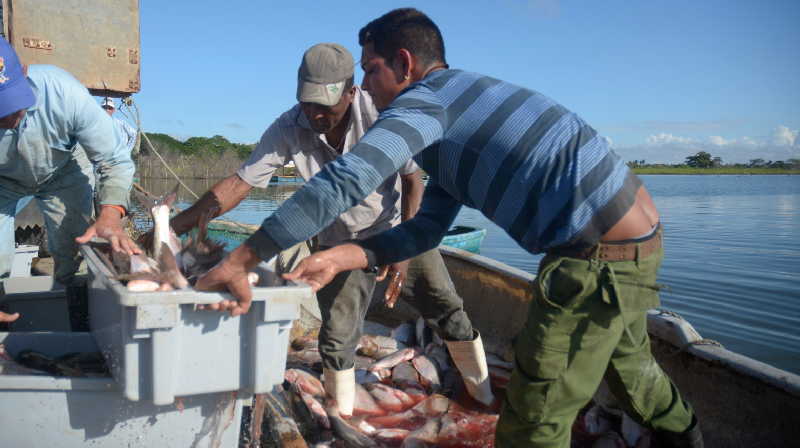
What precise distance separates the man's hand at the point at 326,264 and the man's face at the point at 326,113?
3.19 ft

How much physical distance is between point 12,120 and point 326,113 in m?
1.85

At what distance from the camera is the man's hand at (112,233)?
2890 mm

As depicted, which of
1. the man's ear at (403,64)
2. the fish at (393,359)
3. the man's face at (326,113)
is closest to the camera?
the man's ear at (403,64)

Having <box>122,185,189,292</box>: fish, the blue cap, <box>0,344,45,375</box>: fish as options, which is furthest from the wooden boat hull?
the blue cap

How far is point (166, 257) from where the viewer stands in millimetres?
2568

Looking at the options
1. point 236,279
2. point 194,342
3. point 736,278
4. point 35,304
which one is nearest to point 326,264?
point 236,279

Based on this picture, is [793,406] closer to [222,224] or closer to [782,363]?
[782,363]

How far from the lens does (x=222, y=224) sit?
9008 mm

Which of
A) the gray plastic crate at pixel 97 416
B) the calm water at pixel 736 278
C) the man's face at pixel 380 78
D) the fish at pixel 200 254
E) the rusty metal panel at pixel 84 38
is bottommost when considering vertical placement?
the calm water at pixel 736 278

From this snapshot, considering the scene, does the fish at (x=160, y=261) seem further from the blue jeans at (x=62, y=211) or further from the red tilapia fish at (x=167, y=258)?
the blue jeans at (x=62, y=211)

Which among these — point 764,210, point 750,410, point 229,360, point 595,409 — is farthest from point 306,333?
point 764,210

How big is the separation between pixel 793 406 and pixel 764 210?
105 feet

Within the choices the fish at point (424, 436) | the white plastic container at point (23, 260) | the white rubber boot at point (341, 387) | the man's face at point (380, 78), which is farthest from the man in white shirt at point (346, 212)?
the white plastic container at point (23, 260)

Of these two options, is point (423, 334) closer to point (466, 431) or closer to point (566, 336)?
point (466, 431)
